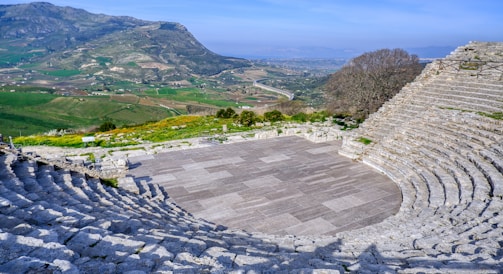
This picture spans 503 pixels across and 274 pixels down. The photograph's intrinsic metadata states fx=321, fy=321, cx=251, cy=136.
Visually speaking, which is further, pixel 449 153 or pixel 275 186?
pixel 449 153

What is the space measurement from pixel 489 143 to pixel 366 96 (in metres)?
16.1

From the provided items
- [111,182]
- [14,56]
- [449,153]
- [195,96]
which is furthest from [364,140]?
[14,56]

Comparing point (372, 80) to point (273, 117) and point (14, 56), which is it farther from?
point (14, 56)

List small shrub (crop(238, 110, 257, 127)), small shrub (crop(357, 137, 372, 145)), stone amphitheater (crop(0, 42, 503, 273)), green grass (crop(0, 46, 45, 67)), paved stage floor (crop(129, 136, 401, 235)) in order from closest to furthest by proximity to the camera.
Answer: stone amphitheater (crop(0, 42, 503, 273)) < paved stage floor (crop(129, 136, 401, 235)) < small shrub (crop(357, 137, 372, 145)) < small shrub (crop(238, 110, 257, 127)) < green grass (crop(0, 46, 45, 67))

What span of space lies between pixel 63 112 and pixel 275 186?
64544 mm

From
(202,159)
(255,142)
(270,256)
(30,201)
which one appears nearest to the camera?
(270,256)

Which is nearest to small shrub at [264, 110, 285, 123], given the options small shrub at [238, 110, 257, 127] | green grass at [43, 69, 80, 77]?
small shrub at [238, 110, 257, 127]

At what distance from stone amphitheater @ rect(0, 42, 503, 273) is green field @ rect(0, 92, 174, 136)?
157ft

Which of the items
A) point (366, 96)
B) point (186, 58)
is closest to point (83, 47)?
point (186, 58)

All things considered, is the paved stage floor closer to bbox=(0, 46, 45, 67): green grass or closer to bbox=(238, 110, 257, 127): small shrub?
bbox=(238, 110, 257, 127): small shrub

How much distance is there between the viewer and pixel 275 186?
41.6 feet

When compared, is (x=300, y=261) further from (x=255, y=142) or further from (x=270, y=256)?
(x=255, y=142)

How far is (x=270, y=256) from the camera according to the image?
5785 mm

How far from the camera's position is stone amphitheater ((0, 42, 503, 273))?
4.72 metres
